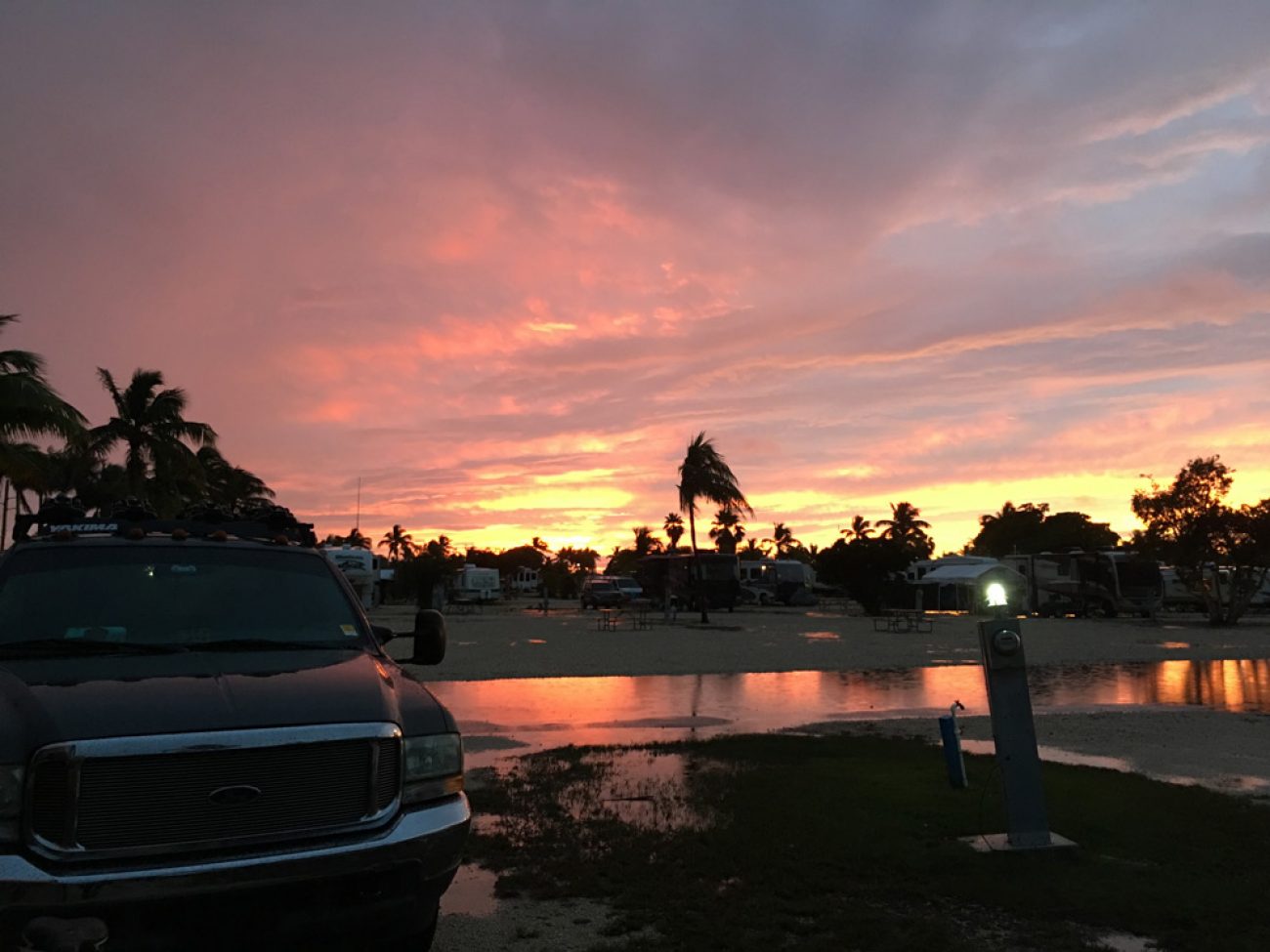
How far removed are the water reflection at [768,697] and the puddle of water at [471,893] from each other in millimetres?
5452

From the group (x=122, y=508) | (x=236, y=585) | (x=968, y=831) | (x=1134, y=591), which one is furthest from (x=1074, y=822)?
(x=1134, y=591)

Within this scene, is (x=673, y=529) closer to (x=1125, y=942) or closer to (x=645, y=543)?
(x=645, y=543)

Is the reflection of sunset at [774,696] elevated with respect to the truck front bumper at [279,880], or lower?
lower

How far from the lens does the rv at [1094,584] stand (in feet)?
167

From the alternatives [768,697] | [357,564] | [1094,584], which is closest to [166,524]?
[768,697]

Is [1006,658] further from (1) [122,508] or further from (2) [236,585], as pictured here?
(1) [122,508]

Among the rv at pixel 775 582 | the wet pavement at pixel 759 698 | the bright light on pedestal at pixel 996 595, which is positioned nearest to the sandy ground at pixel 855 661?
the wet pavement at pixel 759 698

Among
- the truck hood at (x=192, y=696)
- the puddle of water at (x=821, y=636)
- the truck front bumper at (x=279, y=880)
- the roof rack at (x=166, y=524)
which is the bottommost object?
the puddle of water at (x=821, y=636)

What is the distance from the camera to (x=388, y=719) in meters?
4.28

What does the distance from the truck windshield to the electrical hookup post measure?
445 cm

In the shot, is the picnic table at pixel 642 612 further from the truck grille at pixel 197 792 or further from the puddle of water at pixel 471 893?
the truck grille at pixel 197 792

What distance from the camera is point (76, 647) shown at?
464cm

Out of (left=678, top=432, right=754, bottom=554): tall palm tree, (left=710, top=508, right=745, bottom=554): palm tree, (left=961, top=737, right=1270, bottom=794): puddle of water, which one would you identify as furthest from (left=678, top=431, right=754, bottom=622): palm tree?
(left=710, top=508, right=745, bottom=554): palm tree

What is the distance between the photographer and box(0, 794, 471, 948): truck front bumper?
3.49 meters
